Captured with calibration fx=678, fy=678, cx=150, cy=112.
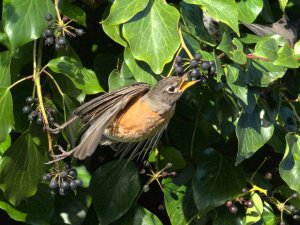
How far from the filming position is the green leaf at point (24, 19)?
1958 millimetres

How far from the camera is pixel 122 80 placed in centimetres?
219

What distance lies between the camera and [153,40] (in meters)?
2.02

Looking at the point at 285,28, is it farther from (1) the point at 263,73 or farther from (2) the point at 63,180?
(2) the point at 63,180

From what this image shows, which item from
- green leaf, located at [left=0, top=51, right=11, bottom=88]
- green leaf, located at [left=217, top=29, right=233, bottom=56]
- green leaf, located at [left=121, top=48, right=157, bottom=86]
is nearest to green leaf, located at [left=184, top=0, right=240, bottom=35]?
green leaf, located at [left=217, top=29, right=233, bottom=56]

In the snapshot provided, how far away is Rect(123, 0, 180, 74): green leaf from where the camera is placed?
6.53ft

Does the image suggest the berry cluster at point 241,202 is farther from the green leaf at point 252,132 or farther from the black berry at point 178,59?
the black berry at point 178,59

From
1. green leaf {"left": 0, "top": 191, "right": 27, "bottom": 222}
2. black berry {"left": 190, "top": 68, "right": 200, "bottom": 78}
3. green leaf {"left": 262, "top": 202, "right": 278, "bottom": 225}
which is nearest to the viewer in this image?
black berry {"left": 190, "top": 68, "right": 200, "bottom": 78}

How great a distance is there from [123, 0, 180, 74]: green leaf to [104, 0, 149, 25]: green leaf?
0.05 m

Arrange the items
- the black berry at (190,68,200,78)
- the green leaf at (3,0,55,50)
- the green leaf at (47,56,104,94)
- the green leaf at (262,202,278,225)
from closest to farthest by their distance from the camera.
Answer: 1. the black berry at (190,68,200,78)
2. the green leaf at (3,0,55,50)
3. the green leaf at (47,56,104,94)
4. the green leaf at (262,202,278,225)

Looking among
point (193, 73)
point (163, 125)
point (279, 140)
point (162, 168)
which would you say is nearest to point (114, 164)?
point (162, 168)

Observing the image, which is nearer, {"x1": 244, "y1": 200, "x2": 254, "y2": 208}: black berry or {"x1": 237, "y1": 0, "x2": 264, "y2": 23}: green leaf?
{"x1": 237, "y1": 0, "x2": 264, "y2": 23}: green leaf

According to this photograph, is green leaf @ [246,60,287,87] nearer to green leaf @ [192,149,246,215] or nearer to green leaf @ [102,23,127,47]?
green leaf @ [102,23,127,47]

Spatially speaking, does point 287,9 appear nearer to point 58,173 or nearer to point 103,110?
point 103,110

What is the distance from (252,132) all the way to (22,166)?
2.47ft
